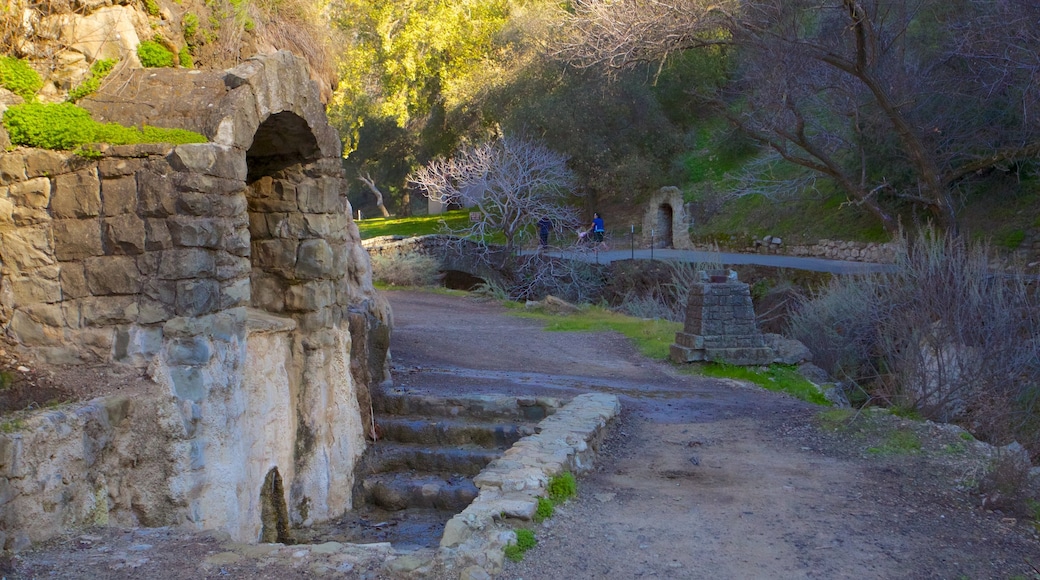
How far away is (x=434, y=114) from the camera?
32.0 m

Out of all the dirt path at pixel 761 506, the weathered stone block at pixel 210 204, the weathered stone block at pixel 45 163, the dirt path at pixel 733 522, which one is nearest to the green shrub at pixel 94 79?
the weathered stone block at pixel 45 163

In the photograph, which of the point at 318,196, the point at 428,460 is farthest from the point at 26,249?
the point at 428,460

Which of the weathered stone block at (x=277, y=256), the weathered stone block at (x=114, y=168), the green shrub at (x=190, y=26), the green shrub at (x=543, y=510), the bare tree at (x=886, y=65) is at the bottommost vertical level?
the green shrub at (x=543, y=510)

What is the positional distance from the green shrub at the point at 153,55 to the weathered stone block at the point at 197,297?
1.72 metres

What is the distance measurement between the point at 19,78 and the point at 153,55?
93 centimetres

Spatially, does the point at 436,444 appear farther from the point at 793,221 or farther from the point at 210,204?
the point at 793,221

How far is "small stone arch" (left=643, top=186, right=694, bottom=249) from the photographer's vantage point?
29688 mm

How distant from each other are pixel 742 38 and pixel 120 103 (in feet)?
43.4

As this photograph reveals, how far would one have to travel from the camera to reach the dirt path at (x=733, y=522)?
4434 millimetres

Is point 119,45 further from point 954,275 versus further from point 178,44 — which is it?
point 954,275

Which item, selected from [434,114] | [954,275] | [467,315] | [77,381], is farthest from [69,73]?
[434,114]

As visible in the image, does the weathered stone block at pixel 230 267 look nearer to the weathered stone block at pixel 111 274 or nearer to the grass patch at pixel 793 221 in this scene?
the weathered stone block at pixel 111 274

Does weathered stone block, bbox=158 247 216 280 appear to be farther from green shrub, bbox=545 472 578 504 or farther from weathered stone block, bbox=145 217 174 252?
green shrub, bbox=545 472 578 504

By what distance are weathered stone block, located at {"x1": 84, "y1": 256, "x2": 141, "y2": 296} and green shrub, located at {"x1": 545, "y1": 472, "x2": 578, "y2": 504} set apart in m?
2.96
